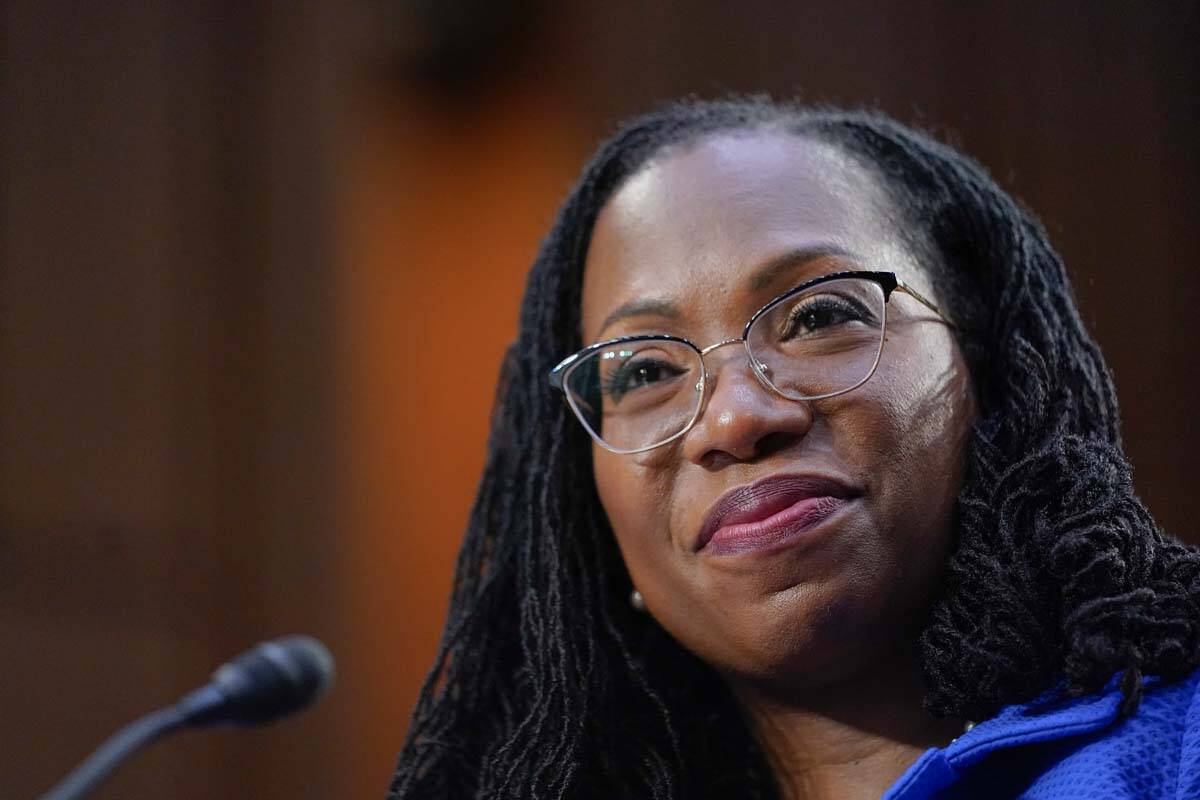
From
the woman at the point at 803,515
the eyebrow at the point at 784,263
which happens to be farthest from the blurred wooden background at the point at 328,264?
the eyebrow at the point at 784,263

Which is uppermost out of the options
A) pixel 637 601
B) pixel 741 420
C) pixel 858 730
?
pixel 741 420

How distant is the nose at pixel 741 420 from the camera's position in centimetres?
146

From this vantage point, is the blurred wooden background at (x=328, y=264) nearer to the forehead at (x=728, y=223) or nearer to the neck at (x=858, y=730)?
the forehead at (x=728, y=223)

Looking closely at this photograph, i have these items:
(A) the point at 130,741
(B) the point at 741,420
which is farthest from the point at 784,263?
(A) the point at 130,741

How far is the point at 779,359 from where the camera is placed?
1525 mm

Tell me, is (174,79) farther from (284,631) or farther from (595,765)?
(595,765)

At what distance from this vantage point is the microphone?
1.49 metres

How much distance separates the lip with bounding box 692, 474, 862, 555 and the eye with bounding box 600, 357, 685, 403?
0.22 meters

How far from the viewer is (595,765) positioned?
66.8 inches

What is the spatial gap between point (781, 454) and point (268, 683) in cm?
67

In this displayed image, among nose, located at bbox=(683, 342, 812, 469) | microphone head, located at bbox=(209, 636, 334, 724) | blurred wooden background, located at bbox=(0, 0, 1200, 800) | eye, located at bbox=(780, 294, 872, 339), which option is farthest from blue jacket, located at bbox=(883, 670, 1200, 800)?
blurred wooden background, located at bbox=(0, 0, 1200, 800)

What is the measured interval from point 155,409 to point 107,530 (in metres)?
0.36

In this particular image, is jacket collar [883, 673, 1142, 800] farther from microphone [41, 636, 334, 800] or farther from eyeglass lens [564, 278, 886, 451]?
microphone [41, 636, 334, 800]

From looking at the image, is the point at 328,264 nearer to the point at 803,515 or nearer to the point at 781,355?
the point at 781,355
